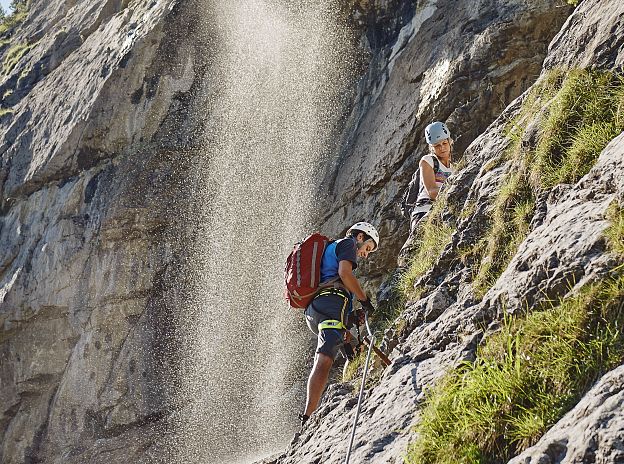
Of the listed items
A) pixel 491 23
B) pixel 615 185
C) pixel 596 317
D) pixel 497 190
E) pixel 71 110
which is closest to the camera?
pixel 596 317

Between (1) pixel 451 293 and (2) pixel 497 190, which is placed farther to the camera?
(2) pixel 497 190

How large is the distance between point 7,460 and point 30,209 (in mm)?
6352

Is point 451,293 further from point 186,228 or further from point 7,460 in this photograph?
point 7,460

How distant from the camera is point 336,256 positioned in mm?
8531

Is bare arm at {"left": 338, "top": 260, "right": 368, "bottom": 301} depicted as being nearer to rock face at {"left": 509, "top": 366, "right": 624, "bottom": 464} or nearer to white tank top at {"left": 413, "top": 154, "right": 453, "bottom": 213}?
white tank top at {"left": 413, "top": 154, "right": 453, "bottom": 213}

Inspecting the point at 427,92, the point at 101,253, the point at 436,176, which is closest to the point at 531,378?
the point at 436,176

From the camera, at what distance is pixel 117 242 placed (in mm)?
19359

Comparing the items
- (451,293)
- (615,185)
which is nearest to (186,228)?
(451,293)

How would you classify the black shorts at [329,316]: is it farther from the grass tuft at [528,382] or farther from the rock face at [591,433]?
the rock face at [591,433]

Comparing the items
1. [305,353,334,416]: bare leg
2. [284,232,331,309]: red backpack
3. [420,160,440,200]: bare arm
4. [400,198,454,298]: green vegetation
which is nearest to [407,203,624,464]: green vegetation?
[400,198,454,298]: green vegetation

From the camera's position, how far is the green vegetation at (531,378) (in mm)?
3941

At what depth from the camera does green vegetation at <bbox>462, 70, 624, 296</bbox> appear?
18.6 feet

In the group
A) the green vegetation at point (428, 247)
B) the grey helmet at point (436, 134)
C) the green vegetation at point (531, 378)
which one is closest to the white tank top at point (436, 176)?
the grey helmet at point (436, 134)

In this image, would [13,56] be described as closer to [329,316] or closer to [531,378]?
[329,316]
